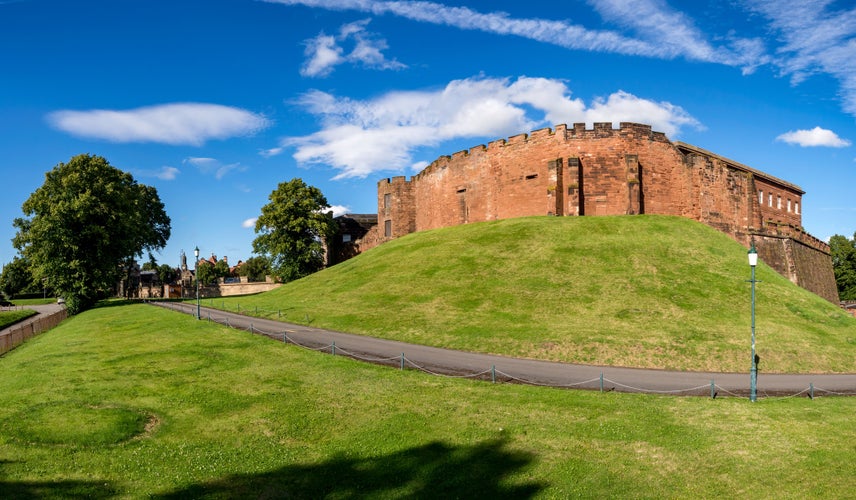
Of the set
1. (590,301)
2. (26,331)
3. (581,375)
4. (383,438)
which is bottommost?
(383,438)

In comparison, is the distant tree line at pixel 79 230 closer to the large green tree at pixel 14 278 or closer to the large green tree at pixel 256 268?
the large green tree at pixel 14 278

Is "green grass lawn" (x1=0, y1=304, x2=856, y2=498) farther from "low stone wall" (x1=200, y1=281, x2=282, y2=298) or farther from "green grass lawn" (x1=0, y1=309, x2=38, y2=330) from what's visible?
"low stone wall" (x1=200, y1=281, x2=282, y2=298)

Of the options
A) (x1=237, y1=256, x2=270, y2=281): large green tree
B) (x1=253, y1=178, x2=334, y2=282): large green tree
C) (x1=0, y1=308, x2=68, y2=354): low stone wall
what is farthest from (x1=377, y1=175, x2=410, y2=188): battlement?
(x1=237, y1=256, x2=270, y2=281): large green tree

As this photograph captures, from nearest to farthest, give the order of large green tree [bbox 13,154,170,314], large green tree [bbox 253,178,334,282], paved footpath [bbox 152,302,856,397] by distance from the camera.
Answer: paved footpath [bbox 152,302,856,397]
large green tree [bbox 13,154,170,314]
large green tree [bbox 253,178,334,282]

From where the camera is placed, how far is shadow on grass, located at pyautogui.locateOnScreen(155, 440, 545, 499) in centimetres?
1089

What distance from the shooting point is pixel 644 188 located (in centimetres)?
4581

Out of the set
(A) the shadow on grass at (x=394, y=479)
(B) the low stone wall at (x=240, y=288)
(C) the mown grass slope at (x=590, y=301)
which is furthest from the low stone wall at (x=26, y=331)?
(B) the low stone wall at (x=240, y=288)

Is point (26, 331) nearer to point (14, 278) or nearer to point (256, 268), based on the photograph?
point (14, 278)

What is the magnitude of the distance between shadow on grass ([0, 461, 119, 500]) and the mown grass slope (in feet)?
56.6

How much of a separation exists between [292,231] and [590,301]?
4745 centimetres

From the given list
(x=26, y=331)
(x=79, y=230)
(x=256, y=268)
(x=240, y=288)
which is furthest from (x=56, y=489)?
(x=256, y=268)

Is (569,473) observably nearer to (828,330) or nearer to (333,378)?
(333,378)

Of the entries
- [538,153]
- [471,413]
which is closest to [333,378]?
[471,413]

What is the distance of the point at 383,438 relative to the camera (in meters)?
13.7
